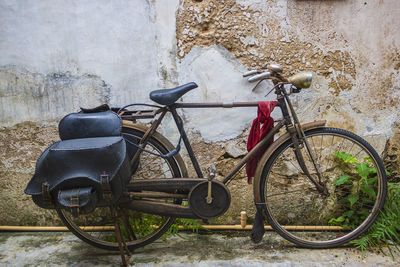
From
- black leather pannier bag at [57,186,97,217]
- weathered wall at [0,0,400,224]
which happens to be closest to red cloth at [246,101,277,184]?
weathered wall at [0,0,400,224]

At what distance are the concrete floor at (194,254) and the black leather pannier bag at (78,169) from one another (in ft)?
2.20

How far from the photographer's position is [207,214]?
223 cm

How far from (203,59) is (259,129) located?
75 centimetres

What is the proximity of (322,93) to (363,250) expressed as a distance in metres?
1.26

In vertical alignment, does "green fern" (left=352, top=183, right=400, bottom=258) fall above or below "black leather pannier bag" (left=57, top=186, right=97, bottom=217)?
below

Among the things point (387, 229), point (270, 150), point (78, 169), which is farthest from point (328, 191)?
point (78, 169)

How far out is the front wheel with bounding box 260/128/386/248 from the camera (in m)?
2.47

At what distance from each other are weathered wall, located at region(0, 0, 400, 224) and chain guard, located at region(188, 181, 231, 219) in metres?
0.48

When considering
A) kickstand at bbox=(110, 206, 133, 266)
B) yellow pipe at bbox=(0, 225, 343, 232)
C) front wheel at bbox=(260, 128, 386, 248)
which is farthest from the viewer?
yellow pipe at bbox=(0, 225, 343, 232)

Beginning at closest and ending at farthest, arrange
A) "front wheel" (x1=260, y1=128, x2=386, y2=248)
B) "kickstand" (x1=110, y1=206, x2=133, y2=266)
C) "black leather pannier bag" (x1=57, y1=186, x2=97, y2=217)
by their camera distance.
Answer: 1. "black leather pannier bag" (x1=57, y1=186, x2=97, y2=217)
2. "kickstand" (x1=110, y1=206, x2=133, y2=266)
3. "front wheel" (x1=260, y1=128, x2=386, y2=248)

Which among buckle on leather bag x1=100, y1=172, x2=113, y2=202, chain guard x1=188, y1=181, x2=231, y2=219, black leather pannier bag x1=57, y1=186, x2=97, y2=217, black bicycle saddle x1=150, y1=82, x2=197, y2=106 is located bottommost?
chain guard x1=188, y1=181, x2=231, y2=219

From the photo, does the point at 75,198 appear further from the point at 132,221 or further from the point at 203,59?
the point at 203,59

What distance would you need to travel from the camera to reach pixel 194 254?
7.73ft

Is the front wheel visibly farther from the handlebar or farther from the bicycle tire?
the bicycle tire
